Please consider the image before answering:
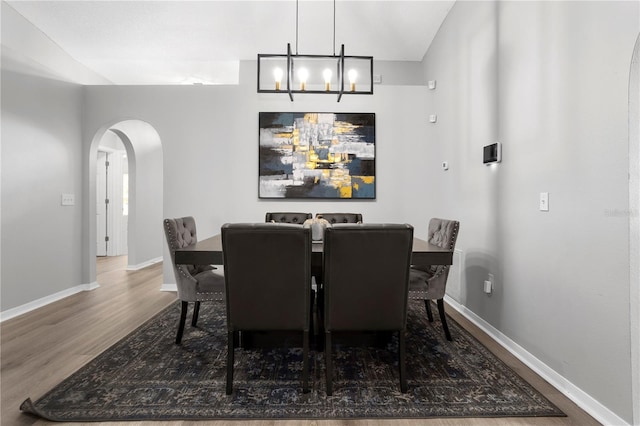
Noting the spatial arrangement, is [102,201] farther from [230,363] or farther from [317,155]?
[230,363]

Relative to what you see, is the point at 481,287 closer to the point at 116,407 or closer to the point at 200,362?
the point at 200,362

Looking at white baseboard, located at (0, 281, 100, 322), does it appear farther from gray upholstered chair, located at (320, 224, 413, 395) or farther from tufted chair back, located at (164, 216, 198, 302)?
gray upholstered chair, located at (320, 224, 413, 395)

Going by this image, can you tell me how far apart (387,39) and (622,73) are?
3118mm

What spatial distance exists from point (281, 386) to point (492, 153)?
2.31m

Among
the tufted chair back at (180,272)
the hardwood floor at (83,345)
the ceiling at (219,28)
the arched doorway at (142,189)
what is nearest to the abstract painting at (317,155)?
the ceiling at (219,28)

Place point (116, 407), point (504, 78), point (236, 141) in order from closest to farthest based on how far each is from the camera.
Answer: point (116, 407) → point (504, 78) → point (236, 141)

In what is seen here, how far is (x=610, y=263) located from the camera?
5.20 feet

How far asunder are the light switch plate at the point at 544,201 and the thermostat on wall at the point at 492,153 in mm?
591

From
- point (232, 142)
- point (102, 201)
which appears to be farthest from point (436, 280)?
point (102, 201)

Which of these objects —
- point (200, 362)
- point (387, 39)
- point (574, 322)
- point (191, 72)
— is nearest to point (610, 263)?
point (574, 322)

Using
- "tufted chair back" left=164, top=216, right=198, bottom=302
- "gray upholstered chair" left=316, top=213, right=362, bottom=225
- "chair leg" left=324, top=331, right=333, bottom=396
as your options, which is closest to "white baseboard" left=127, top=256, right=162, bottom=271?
"tufted chair back" left=164, top=216, right=198, bottom=302

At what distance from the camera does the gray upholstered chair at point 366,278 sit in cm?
174

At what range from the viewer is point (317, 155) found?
4152 millimetres

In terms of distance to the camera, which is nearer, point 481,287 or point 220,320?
point 481,287
